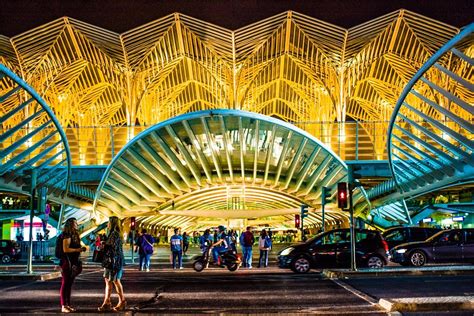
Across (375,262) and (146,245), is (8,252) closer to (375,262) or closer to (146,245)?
(146,245)

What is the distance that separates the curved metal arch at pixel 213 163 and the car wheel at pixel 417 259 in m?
12.5

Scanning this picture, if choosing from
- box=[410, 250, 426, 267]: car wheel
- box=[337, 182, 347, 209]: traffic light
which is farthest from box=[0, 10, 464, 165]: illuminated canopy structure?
box=[337, 182, 347, 209]: traffic light

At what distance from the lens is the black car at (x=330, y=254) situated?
24.1m

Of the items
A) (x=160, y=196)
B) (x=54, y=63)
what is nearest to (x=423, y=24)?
(x=160, y=196)

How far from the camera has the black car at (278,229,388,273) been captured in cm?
2408

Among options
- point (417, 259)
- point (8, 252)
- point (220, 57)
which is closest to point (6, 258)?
point (8, 252)

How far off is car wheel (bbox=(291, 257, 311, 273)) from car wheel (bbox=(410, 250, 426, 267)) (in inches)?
167

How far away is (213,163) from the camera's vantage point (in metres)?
43.3

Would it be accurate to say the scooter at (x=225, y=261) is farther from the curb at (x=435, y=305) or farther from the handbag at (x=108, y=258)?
the curb at (x=435, y=305)

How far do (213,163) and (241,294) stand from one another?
90.8 feet

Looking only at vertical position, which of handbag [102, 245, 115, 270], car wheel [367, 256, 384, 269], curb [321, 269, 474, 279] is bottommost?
curb [321, 269, 474, 279]

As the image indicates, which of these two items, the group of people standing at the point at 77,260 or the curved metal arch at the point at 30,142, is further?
the curved metal arch at the point at 30,142

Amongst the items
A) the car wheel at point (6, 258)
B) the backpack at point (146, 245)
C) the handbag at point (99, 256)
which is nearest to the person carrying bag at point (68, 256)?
the handbag at point (99, 256)

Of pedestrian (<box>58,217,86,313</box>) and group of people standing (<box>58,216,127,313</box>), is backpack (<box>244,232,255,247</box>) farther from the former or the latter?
pedestrian (<box>58,217,86,313</box>)
